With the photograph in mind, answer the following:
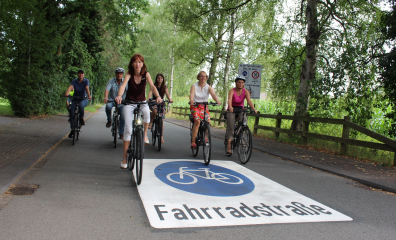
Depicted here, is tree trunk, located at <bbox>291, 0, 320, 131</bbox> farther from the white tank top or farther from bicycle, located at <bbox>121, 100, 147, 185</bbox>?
bicycle, located at <bbox>121, 100, 147, 185</bbox>

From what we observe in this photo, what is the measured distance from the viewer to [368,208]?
450cm

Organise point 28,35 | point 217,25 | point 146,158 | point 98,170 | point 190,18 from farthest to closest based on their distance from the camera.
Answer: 1. point 217,25
2. point 190,18
3. point 28,35
4. point 146,158
5. point 98,170

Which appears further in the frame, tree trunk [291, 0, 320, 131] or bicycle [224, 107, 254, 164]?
tree trunk [291, 0, 320, 131]

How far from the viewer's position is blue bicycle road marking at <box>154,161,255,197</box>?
5.00m

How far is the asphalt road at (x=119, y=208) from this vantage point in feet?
10.9

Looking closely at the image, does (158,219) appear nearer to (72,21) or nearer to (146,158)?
(146,158)

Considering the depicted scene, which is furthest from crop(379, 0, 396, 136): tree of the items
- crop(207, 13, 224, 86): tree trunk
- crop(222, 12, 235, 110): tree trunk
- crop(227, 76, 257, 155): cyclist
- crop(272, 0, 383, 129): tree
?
crop(207, 13, 224, 86): tree trunk

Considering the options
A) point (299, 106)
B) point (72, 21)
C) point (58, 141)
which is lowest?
point (58, 141)

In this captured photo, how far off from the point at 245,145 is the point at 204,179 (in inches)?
84.0

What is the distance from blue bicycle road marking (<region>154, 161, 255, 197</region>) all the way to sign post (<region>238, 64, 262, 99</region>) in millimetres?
7612

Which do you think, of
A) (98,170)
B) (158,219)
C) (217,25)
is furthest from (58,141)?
(217,25)

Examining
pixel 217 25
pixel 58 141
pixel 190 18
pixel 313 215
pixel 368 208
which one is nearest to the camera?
pixel 313 215

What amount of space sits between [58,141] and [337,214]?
781cm

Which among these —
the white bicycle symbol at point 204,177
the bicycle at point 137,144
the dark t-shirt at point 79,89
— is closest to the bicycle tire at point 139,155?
the bicycle at point 137,144
